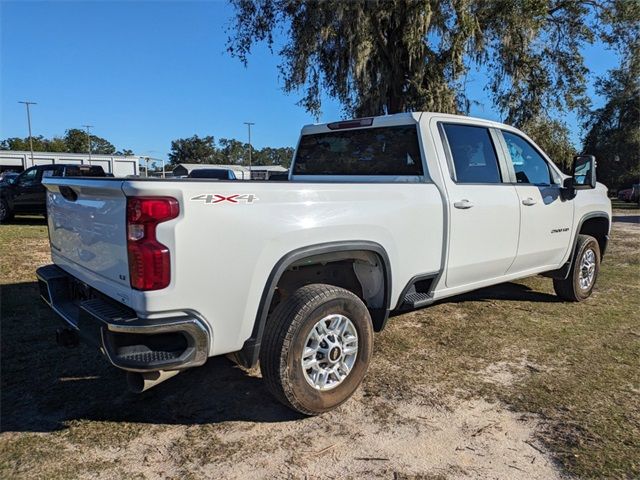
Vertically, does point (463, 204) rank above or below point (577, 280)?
above

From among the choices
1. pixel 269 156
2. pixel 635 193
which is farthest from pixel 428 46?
pixel 269 156

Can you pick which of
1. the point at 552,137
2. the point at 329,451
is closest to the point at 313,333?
the point at 329,451

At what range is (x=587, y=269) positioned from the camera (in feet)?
19.8

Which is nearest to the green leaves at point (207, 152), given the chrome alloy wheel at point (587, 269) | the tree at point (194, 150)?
the tree at point (194, 150)

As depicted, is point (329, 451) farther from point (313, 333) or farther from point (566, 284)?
point (566, 284)

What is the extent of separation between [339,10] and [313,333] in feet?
42.3

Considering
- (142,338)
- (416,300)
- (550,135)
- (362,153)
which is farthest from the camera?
(550,135)

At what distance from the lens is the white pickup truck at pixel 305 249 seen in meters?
2.54

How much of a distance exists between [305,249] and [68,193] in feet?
5.26

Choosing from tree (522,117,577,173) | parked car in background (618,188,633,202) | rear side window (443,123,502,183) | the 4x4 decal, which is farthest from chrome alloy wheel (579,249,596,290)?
parked car in background (618,188,633,202)

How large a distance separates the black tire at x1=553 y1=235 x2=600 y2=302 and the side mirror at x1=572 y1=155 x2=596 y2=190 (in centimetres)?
90

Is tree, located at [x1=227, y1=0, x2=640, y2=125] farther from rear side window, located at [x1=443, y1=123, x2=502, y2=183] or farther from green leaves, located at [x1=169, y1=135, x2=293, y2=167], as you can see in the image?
green leaves, located at [x1=169, y1=135, x2=293, y2=167]

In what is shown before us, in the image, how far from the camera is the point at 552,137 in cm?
1639

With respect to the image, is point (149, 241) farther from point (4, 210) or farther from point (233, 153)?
point (233, 153)
